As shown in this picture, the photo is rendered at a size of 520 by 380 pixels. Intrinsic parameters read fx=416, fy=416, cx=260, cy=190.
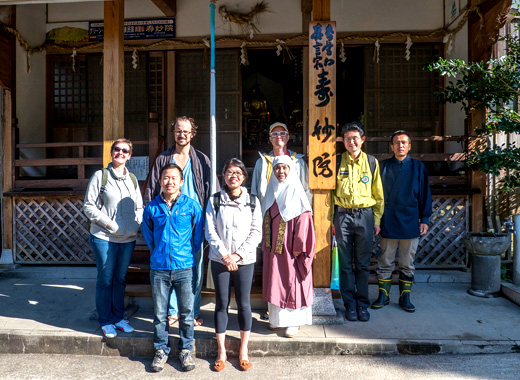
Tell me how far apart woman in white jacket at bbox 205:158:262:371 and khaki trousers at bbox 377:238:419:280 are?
193 centimetres

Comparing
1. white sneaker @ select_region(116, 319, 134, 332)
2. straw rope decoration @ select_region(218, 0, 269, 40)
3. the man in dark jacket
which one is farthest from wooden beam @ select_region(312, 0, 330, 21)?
white sneaker @ select_region(116, 319, 134, 332)

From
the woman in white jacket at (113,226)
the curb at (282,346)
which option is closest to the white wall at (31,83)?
the woman in white jacket at (113,226)

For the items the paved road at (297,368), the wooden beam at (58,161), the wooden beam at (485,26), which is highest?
the wooden beam at (485,26)

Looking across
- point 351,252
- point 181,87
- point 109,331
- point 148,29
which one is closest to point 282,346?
point 351,252

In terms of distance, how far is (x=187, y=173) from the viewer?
442cm

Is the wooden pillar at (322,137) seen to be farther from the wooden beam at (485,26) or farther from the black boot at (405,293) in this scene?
the wooden beam at (485,26)

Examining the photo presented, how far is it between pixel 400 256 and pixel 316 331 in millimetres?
1493

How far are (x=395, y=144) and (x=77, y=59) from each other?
6.35 meters

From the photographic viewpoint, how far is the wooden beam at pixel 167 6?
6992 mm

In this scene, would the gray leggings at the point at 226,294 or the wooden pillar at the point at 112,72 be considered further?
the wooden pillar at the point at 112,72

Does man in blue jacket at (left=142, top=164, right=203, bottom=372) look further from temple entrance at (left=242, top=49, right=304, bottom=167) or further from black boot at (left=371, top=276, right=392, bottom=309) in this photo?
temple entrance at (left=242, top=49, right=304, bottom=167)

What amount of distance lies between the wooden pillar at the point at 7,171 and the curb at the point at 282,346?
11.1ft

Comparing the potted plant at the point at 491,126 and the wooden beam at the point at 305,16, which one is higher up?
the wooden beam at the point at 305,16

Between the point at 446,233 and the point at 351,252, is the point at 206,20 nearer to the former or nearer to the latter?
the point at 351,252
